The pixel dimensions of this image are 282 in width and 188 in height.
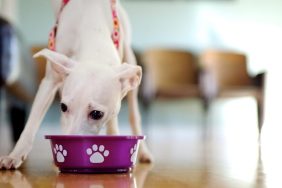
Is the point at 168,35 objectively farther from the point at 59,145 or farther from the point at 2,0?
the point at 59,145

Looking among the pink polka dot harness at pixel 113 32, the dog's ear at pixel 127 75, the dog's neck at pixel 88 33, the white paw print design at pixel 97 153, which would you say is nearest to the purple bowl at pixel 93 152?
the white paw print design at pixel 97 153

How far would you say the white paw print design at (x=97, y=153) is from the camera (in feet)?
5.11

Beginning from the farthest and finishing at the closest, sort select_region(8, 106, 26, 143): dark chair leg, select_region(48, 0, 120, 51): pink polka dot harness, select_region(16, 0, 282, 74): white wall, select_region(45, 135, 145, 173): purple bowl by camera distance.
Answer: select_region(16, 0, 282, 74): white wall, select_region(8, 106, 26, 143): dark chair leg, select_region(48, 0, 120, 51): pink polka dot harness, select_region(45, 135, 145, 173): purple bowl

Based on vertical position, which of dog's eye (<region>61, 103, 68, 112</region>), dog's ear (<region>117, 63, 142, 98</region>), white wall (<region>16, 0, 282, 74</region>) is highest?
dog's ear (<region>117, 63, 142, 98</region>)

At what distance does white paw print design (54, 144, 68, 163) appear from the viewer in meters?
1.59

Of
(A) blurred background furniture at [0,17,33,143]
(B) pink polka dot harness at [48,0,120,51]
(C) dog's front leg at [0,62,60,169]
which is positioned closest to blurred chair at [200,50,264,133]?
(A) blurred background furniture at [0,17,33,143]

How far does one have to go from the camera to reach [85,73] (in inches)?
65.7

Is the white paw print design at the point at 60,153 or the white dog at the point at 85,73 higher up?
the white dog at the point at 85,73

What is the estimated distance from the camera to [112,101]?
66.6 inches

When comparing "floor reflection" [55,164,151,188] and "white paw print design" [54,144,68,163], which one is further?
"white paw print design" [54,144,68,163]

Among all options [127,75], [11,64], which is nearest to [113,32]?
[127,75]

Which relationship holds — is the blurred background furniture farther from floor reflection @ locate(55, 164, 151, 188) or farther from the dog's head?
floor reflection @ locate(55, 164, 151, 188)

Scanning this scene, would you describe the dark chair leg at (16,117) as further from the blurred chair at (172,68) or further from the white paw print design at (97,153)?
the white paw print design at (97,153)

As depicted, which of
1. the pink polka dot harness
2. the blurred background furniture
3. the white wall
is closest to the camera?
the pink polka dot harness
